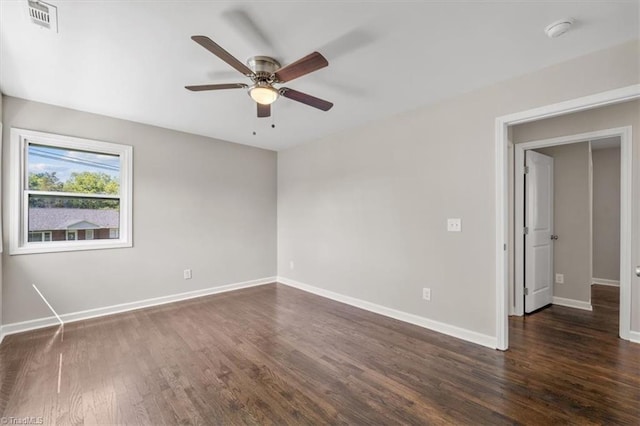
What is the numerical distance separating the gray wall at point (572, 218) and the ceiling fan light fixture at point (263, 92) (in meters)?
3.92

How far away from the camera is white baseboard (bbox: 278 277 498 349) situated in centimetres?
270

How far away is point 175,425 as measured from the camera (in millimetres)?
1668

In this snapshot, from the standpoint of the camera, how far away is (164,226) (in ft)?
A: 13.1

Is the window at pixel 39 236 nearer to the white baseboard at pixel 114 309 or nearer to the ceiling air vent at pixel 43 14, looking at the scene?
the white baseboard at pixel 114 309

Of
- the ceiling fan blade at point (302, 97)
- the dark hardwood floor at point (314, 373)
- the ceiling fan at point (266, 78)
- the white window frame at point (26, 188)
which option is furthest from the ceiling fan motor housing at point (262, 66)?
the white window frame at point (26, 188)

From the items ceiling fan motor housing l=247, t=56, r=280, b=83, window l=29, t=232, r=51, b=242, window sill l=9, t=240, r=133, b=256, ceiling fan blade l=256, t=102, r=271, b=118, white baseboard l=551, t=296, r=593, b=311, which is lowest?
white baseboard l=551, t=296, r=593, b=311

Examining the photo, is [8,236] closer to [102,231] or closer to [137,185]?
[102,231]

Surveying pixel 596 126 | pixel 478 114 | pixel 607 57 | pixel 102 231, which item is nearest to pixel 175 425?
pixel 102 231

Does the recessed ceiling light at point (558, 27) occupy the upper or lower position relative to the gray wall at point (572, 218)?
upper

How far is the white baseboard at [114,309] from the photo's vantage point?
117 inches

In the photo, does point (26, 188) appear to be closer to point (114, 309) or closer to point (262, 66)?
point (114, 309)

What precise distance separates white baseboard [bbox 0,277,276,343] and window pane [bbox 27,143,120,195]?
1.49m

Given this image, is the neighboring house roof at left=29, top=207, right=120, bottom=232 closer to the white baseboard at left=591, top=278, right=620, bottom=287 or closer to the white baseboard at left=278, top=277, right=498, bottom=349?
the white baseboard at left=278, top=277, right=498, bottom=349

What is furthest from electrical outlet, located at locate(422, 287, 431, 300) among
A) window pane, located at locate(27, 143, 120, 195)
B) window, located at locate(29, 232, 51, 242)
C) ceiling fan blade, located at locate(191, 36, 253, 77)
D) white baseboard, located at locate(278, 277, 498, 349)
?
window, located at locate(29, 232, 51, 242)
